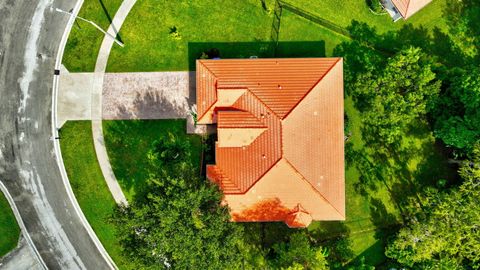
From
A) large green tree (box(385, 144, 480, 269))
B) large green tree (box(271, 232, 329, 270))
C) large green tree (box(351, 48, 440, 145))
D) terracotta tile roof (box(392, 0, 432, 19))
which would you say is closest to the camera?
large green tree (box(385, 144, 480, 269))

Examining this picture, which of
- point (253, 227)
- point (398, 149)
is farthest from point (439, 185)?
point (253, 227)

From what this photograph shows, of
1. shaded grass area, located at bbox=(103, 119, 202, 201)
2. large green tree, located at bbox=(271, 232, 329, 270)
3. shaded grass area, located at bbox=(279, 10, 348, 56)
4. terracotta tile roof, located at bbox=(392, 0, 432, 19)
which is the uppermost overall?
terracotta tile roof, located at bbox=(392, 0, 432, 19)

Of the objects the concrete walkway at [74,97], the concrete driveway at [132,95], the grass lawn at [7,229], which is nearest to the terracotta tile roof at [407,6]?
the concrete driveway at [132,95]

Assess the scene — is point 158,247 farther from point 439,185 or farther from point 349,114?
point 439,185

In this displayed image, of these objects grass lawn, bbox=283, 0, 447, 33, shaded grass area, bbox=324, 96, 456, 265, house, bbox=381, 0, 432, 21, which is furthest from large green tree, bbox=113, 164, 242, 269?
house, bbox=381, 0, 432, 21

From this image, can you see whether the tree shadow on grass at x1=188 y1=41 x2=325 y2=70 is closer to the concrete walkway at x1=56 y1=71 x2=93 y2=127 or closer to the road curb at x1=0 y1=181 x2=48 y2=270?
the concrete walkway at x1=56 y1=71 x2=93 y2=127

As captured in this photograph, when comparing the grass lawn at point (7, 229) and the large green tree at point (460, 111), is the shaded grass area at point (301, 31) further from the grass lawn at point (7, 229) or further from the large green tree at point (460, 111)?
the grass lawn at point (7, 229)

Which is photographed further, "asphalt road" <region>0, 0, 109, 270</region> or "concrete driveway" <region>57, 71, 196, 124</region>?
"asphalt road" <region>0, 0, 109, 270</region>

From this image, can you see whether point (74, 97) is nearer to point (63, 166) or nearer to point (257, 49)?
point (63, 166)

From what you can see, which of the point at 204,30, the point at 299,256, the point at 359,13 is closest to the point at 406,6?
the point at 359,13
